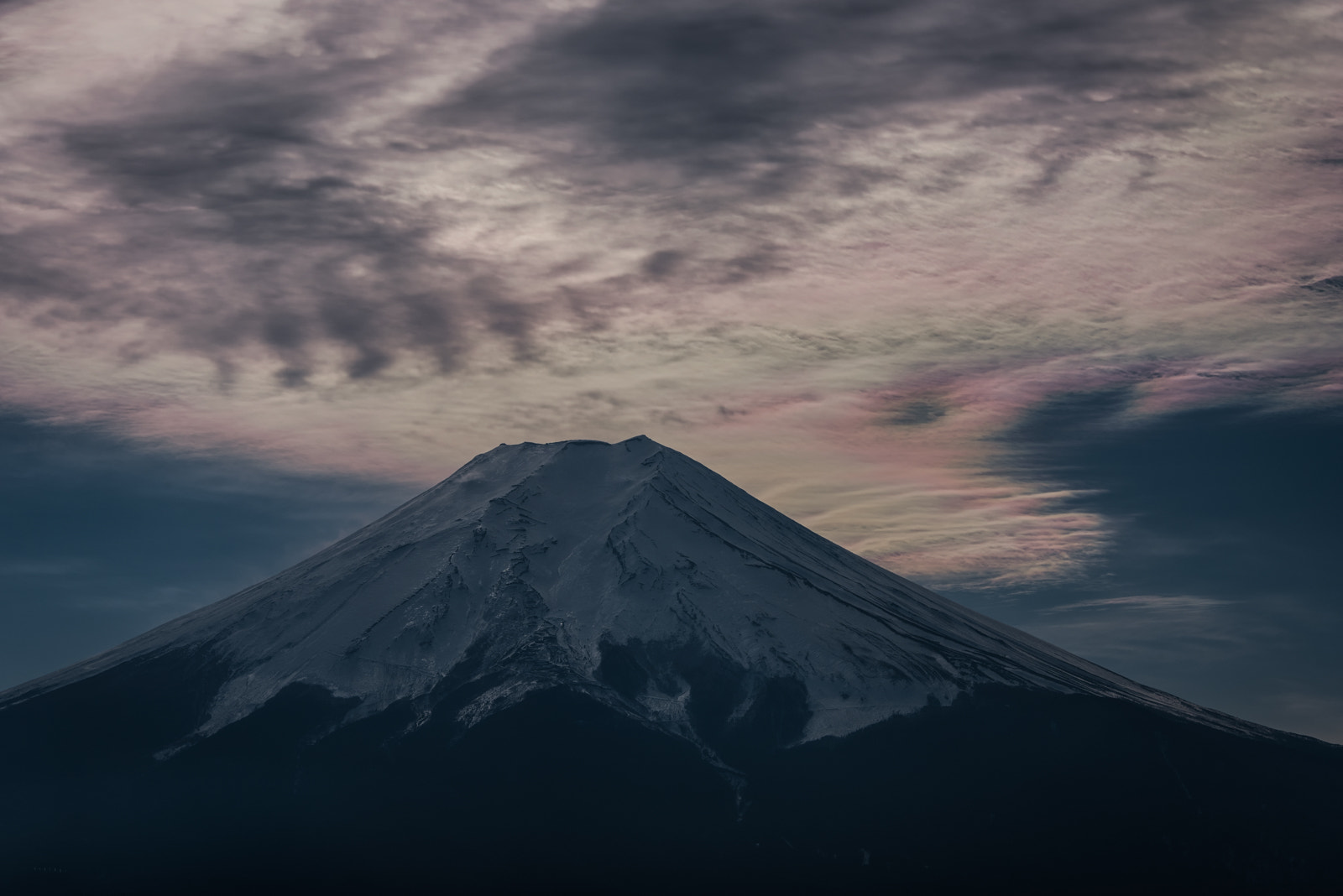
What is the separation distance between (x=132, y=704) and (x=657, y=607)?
71.6m

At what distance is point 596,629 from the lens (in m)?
178

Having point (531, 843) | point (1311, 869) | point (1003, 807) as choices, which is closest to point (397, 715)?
point (531, 843)

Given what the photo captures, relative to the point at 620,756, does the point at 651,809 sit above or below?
below

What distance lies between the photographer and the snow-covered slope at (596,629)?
173 m

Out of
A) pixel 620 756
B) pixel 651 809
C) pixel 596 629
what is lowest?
pixel 651 809

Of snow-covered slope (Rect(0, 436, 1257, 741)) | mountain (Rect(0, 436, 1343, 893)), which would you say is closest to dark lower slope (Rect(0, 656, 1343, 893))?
mountain (Rect(0, 436, 1343, 893))

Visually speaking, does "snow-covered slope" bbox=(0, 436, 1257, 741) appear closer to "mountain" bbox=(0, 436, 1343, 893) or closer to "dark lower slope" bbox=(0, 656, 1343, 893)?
"mountain" bbox=(0, 436, 1343, 893)

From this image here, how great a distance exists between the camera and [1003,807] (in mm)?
166125

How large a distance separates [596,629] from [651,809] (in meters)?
27.3

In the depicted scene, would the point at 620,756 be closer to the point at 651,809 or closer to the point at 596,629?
the point at 651,809

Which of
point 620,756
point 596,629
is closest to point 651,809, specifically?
point 620,756

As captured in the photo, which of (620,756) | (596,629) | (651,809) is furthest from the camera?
(596,629)

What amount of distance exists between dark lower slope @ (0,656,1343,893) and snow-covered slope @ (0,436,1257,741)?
3.65 metres

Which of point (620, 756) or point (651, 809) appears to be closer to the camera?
point (651, 809)
